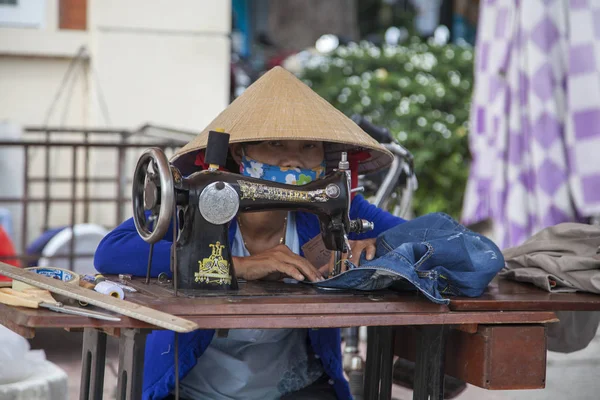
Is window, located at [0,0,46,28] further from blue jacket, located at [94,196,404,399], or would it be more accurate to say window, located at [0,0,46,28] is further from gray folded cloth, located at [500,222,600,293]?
gray folded cloth, located at [500,222,600,293]

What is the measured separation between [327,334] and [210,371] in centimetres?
35

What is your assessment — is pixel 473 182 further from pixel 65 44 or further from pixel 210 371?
pixel 210 371

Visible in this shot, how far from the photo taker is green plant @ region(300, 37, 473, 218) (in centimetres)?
823

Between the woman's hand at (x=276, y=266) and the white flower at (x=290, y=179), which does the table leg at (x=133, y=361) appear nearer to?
the woman's hand at (x=276, y=266)

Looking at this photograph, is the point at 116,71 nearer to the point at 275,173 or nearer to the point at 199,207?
the point at 275,173

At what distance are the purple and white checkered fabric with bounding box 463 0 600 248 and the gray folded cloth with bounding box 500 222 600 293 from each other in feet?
5.64

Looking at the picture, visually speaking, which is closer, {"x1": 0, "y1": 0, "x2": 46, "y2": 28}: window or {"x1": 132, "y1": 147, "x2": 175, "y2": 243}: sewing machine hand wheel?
{"x1": 132, "y1": 147, "x2": 175, "y2": 243}: sewing machine hand wheel

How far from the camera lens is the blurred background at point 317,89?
4.71 m

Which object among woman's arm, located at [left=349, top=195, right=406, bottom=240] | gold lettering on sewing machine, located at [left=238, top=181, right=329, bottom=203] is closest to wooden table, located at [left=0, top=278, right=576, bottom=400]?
gold lettering on sewing machine, located at [left=238, top=181, right=329, bottom=203]

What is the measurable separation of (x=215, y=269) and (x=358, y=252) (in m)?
0.46

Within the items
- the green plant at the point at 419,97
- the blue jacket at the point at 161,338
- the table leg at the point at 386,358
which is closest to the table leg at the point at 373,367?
the table leg at the point at 386,358

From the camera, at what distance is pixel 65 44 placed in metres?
6.29

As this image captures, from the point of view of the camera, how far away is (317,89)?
8391mm

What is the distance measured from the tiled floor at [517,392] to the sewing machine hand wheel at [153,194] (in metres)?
1.76
